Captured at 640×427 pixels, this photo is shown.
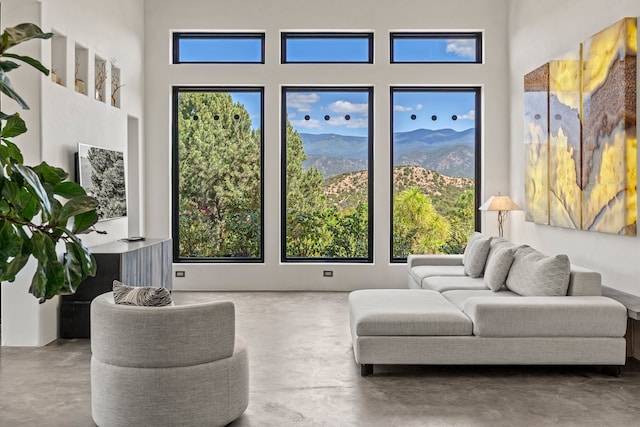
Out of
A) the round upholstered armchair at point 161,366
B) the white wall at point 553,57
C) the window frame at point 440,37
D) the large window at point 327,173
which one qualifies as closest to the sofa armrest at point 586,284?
the white wall at point 553,57

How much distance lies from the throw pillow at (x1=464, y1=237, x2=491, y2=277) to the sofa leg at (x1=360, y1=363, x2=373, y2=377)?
8.10ft

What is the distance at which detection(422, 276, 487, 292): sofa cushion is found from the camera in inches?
238

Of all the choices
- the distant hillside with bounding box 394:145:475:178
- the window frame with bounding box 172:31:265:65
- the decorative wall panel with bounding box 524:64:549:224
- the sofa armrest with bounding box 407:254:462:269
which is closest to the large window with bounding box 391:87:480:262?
the distant hillside with bounding box 394:145:475:178

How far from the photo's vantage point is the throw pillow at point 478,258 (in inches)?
263

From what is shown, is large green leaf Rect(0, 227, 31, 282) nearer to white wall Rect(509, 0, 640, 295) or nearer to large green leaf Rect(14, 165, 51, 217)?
large green leaf Rect(14, 165, 51, 217)

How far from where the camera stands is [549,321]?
15.0 feet

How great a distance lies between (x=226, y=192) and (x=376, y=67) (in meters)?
2.73

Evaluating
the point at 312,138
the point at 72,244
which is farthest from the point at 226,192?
the point at 72,244

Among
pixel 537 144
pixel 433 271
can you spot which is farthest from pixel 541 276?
pixel 537 144

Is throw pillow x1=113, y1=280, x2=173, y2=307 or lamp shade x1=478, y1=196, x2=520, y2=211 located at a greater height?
lamp shade x1=478, y1=196, x2=520, y2=211

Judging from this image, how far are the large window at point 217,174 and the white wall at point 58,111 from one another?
1.19 metres

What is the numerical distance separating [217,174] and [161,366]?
5.82 metres

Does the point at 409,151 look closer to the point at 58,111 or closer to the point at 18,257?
the point at 58,111

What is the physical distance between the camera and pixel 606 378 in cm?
456
